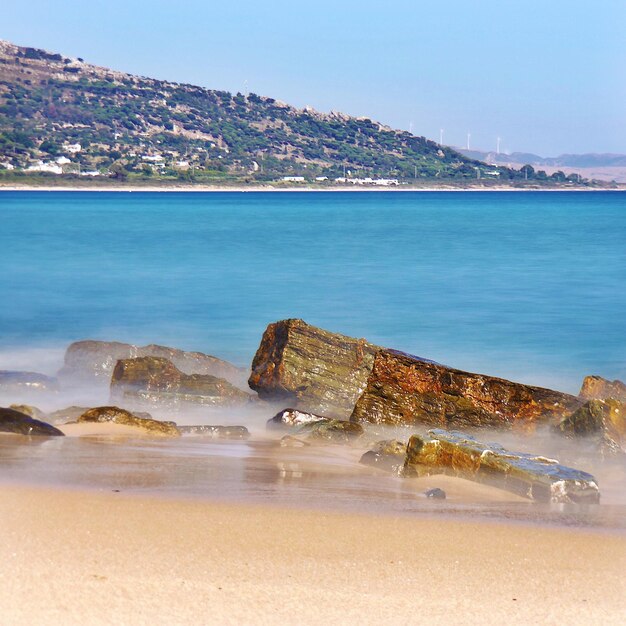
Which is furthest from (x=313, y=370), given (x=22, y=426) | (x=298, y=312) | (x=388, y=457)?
(x=298, y=312)

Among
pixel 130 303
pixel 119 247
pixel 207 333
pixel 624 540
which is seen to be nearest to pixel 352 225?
pixel 119 247

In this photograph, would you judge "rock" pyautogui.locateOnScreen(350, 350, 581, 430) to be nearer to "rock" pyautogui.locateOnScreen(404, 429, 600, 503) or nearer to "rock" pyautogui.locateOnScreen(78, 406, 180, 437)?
"rock" pyautogui.locateOnScreen(404, 429, 600, 503)

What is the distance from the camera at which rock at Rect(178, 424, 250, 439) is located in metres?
9.67

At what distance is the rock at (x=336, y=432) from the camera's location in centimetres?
938

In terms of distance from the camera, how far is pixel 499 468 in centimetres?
742

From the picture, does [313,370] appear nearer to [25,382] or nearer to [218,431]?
[218,431]

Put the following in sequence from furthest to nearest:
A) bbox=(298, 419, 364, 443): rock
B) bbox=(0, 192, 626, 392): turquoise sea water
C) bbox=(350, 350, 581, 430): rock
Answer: bbox=(0, 192, 626, 392): turquoise sea water → bbox=(350, 350, 581, 430): rock → bbox=(298, 419, 364, 443): rock

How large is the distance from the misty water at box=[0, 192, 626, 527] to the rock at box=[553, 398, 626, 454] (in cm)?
26

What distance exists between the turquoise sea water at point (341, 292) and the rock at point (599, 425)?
545 cm

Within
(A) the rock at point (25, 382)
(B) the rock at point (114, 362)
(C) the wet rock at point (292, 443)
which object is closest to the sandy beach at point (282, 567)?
(C) the wet rock at point (292, 443)

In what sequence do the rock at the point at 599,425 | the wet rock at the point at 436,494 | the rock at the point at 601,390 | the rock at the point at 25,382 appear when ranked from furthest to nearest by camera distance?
1. the rock at the point at 25,382
2. the rock at the point at 601,390
3. the rock at the point at 599,425
4. the wet rock at the point at 436,494

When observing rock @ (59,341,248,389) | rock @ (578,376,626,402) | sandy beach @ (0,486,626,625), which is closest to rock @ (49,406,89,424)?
rock @ (59,341,248,389)

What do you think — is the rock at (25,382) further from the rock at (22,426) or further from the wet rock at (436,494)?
the wet rock at (436,494)

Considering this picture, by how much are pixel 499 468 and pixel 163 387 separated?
5301 mm
